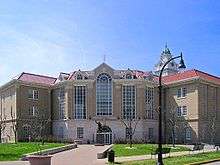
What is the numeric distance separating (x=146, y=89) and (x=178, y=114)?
6.15m

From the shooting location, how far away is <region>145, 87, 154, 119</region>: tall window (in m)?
67.2

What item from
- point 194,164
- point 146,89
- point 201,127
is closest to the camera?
point 194,164

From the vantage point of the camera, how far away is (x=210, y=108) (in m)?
65.3

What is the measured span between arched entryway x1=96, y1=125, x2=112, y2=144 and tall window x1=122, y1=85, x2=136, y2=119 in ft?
10.6

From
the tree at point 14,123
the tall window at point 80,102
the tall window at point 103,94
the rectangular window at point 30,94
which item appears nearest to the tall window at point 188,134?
the tall window at point 103,94

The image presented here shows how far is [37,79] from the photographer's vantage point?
71750mm

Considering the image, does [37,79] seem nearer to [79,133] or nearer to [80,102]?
[80,102]

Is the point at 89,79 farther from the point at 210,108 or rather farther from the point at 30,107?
the point at 210,108

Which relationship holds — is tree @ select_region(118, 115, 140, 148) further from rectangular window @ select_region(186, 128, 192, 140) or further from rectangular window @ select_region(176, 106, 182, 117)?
rectangular window @ select_region(186, 128, 192, 140)

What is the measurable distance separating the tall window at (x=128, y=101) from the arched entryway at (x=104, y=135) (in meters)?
3.25

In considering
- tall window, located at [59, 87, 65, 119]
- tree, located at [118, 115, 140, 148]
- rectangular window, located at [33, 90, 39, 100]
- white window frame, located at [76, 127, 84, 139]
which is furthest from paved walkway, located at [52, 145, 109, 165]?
rectangular window, located at [33, 90, 39, 100]

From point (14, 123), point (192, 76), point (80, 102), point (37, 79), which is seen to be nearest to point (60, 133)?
point (80, 102)

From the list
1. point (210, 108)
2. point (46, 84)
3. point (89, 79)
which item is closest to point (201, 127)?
point (210, 108)

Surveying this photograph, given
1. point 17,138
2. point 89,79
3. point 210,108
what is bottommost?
point 17,138
